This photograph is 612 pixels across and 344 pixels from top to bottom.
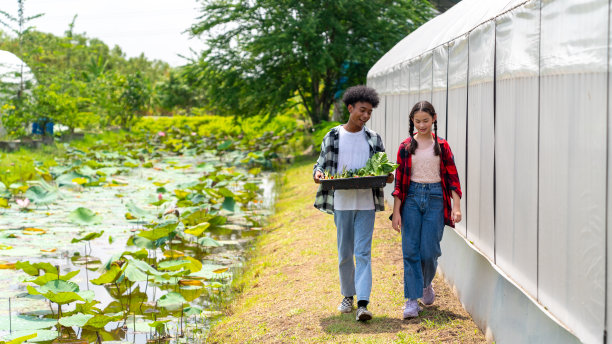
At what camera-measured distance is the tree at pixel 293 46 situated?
816 inches

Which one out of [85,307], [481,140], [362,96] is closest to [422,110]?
[362,96]

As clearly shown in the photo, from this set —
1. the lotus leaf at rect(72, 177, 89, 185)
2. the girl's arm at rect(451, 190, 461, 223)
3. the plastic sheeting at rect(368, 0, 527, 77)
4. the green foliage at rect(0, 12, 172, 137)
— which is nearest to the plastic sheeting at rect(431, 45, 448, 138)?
the plastic sheeting at rect(368, 0, 527, 77)

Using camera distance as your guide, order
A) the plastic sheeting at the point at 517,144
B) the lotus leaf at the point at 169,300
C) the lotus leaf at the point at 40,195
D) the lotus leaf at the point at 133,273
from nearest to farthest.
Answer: the plastic sheeting at the point at 517,144 → the lotus leaf at the point at 169,300 → the lotus leaf at the point at 133,273 → the lotus leaf at the point at 40,195

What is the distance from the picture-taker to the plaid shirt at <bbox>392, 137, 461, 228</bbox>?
16.3ft

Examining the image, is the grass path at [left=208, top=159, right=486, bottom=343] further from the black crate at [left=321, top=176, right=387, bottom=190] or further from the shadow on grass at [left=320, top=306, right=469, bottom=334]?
the black crate at [left=321, top=176, right=387, bottom=190]

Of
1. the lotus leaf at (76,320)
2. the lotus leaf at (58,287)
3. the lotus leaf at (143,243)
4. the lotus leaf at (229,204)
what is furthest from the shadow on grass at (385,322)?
the lotus leaf at (229,204)

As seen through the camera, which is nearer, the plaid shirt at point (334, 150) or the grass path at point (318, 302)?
the grass path at point (318, 302)

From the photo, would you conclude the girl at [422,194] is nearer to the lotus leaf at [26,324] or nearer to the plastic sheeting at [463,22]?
the plastic sheeting at [463,22]

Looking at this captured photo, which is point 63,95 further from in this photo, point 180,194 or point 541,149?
point 541,149

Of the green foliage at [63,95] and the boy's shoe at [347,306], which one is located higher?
the green foliage at [63,95]

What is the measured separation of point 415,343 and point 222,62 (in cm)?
1848

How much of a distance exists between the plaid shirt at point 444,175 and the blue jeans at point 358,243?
1.00 ft

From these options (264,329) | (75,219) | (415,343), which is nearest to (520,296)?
(415,343)

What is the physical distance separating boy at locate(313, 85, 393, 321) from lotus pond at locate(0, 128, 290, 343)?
171cm
